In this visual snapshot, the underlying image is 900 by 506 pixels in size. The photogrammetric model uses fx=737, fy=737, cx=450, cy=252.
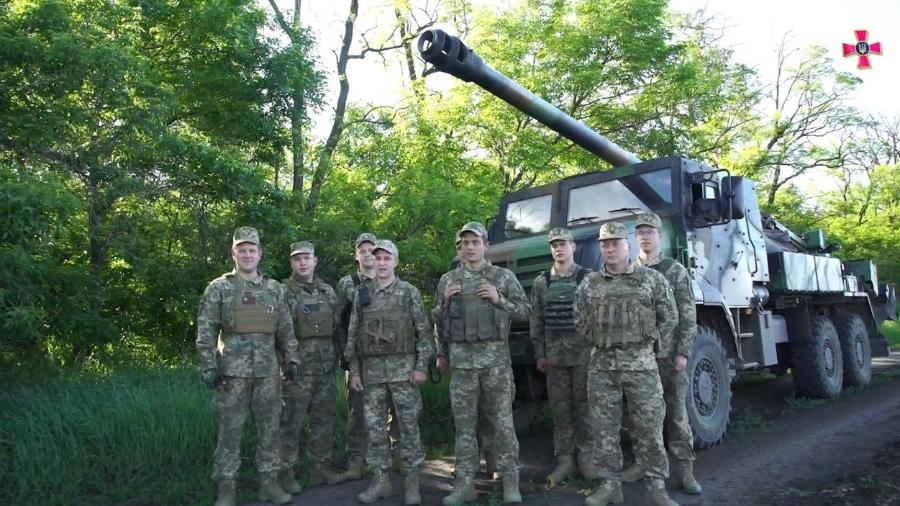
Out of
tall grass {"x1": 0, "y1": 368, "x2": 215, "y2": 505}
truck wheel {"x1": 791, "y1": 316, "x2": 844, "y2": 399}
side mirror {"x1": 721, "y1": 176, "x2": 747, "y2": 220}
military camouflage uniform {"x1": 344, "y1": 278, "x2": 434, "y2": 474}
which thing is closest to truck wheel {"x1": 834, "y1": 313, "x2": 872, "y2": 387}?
truck wheel {"x1": 791, "y1": 316, "x2": 844, "y2": 399}

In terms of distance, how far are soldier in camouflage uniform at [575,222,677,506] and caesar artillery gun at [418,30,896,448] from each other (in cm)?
133

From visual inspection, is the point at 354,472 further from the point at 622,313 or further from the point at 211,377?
the point at 622,313

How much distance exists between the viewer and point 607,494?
417 cm

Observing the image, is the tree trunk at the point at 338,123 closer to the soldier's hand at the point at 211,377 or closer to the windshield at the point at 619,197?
the windshield at the point at 619,197

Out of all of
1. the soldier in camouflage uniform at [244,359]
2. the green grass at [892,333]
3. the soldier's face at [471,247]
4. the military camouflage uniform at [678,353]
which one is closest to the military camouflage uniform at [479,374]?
the soldier's face at [471,247]

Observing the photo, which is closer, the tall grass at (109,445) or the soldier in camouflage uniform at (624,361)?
the soldier in camouflage uniform at (624,361)

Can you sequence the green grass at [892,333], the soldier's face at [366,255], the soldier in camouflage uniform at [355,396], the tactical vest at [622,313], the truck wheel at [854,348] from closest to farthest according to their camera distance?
the tactical vest at [622,313] → the soldier in camouflage uniform at [355,396] → the soldier's face at [366,255] → the truck wheel at [854,348] → the green grass at [892,333]

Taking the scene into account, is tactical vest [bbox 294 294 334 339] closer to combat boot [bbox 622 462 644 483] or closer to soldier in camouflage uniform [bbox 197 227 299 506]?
soldier in camouflage uniform [bbox 197 227 299 506]

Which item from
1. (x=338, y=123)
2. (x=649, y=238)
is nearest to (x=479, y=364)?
(x=649, y=238)

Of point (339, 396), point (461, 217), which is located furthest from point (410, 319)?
point (461, 217)

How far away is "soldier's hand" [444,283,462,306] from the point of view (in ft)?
14.8

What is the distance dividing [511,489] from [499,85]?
10.1ft

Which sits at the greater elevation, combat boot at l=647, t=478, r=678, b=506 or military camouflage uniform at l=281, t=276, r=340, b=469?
military camouflage uniform at l=281, t=276, r=340, b=469

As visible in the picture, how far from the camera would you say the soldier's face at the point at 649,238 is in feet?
15.6
